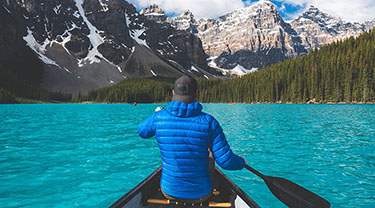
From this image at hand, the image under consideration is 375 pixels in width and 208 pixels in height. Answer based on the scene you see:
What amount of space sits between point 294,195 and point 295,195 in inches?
0.9

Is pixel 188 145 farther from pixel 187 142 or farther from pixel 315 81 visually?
pixel 315 81

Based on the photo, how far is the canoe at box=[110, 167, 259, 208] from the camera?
15.0 feet

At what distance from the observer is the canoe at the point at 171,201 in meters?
4.59

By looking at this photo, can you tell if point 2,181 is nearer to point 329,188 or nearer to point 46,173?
point 46,173

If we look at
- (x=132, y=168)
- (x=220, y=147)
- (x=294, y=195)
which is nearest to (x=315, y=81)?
(x=132, y=168)

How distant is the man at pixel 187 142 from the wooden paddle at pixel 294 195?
161 cm

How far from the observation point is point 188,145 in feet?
12.6

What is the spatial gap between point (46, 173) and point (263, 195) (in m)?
10.5

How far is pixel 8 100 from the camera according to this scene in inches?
5359

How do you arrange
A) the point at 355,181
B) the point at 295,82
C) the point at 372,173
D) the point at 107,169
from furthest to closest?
the point at 295,82 → the point at 107,169 → the point at 372,173 → the point at 355,181

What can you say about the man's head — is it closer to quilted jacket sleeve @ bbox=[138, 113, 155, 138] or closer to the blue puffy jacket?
the blue puffy jacket

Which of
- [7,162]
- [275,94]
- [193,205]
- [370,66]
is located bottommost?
[7,162]

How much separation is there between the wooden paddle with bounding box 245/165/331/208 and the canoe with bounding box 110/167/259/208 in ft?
2.48

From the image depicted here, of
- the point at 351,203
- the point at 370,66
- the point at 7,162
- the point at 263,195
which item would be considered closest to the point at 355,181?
the point at 351,203
